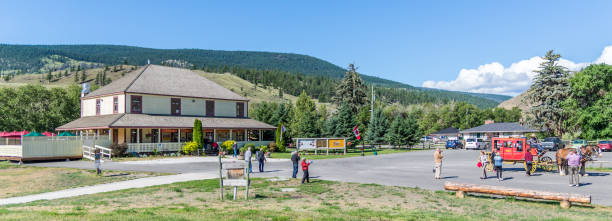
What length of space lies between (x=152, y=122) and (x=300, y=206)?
3183 centimetres

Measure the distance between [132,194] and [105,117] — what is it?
30501mm

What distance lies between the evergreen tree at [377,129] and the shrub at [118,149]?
101ft

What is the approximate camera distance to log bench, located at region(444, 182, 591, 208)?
1316 cm

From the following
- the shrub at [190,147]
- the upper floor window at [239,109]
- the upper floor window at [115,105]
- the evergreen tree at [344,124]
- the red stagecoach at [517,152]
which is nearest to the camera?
the red stagecoach at [517,152]

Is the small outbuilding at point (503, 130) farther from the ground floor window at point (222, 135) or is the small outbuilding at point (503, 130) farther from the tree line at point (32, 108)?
the tree line at point (32, 108)

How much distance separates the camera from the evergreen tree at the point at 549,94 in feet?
199

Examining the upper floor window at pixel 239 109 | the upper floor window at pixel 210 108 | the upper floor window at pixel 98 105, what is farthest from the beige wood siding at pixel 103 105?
the upper floor window at pixel 239 109

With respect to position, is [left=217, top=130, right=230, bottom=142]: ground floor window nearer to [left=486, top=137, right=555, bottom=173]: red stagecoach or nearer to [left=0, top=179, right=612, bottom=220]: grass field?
[left=486, top=137, right=555, bottom=173]: red stagecoach

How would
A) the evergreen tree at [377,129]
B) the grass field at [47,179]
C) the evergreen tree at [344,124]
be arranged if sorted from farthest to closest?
the evergreen tree at [377,129] → the evergreen tree at [344,124] → the grass field at [47,179]

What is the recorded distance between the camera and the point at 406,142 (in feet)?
188

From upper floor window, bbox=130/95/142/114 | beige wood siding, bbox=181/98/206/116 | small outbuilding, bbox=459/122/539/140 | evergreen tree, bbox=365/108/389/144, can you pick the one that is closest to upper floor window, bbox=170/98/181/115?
beige wood siding, bbox=181/98/206/116

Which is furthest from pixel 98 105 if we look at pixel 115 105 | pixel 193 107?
pixel 193 107

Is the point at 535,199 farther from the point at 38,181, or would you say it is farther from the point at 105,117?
the point at 105,117

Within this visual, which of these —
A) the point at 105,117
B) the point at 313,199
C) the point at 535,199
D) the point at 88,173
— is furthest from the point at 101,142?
the point at 535,199
